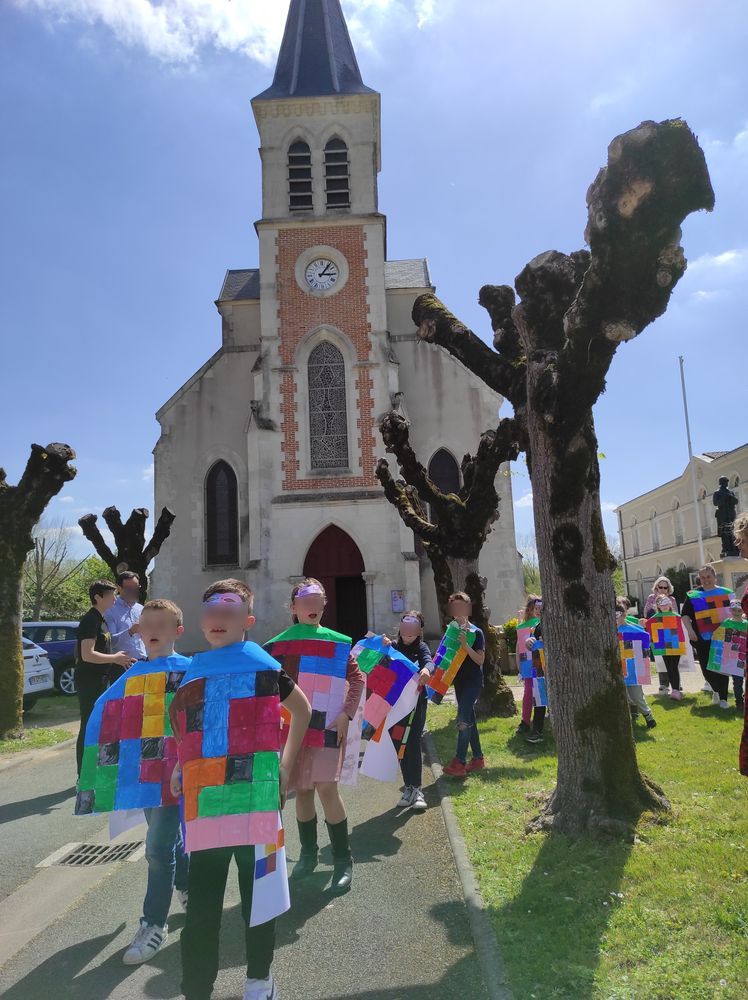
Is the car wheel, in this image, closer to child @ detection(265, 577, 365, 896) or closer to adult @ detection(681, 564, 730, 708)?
adult @ detection(681, 564, 730, 708)

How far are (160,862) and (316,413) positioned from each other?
60.0 feet

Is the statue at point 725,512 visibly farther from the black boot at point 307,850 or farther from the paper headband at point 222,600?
the paper headband at point 222,600

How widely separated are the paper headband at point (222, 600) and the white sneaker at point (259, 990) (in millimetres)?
1578

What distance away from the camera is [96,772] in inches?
166

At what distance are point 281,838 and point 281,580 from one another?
57.0ft

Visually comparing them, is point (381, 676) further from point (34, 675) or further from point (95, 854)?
point (34, 675)

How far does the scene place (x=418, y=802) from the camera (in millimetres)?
6410

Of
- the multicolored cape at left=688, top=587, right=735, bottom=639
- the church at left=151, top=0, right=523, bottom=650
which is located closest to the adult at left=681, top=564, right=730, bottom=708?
the multicolored cape at left=688, top=587, right=735, bottom=639

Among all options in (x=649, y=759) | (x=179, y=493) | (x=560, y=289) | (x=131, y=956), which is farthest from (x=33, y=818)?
(x=179, y=493)

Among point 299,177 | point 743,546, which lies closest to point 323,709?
point 743,546

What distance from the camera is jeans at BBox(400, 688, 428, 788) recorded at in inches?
257

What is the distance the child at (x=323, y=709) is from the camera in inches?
183

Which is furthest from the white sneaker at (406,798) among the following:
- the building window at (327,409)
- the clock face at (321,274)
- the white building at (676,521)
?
the white building at (676,521)

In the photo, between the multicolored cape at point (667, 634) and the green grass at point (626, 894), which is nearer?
the green grass at point (626, 894)
